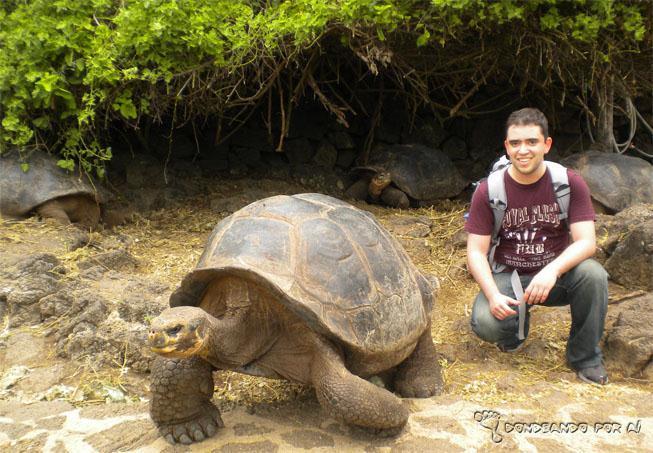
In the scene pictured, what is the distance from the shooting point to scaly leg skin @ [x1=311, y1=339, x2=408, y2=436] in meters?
1.95

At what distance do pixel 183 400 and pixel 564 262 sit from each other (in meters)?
1.83

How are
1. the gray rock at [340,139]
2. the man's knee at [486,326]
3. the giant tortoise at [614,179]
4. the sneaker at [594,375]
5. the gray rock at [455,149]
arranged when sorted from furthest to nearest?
1. the gray rock at [455,149]
2. the gray rock at [340,139]
3. the giant tortoise at [614,179]
4. the man's knee at [486,326]
5. the sneaker at [594,375]

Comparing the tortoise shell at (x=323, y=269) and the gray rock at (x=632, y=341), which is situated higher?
the tortoise shell at (x=323, y=269)

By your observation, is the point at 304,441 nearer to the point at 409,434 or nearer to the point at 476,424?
the point at 409,434

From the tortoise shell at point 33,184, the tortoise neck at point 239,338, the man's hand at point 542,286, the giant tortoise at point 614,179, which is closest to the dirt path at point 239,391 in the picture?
the tortoise neck at point 239,338

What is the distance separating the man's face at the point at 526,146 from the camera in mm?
2598

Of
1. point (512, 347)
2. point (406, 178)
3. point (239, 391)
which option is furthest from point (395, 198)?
point (239, 391)

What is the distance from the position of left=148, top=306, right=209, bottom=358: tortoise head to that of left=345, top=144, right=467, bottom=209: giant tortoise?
4905 millimetres

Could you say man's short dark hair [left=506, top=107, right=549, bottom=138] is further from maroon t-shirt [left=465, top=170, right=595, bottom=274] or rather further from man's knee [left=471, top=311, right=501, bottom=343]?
man's knee [left=471, top=311, right=501, bottom=343]

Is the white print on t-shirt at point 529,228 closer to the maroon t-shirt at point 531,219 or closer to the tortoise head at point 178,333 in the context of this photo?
the maroon t-shirt at point 531,219

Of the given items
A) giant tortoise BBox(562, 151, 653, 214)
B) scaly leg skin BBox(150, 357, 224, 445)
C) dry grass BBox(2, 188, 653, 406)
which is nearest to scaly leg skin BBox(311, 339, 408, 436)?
scaly leg skin BBox(150, 357, 224, 445)

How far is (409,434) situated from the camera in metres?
2.12

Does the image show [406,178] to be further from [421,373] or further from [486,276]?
[421,373]

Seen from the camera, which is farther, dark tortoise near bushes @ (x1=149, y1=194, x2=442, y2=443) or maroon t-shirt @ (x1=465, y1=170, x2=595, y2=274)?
maroon t-shirt @ (x1=465, y1=170, x2=595, y2=274)
